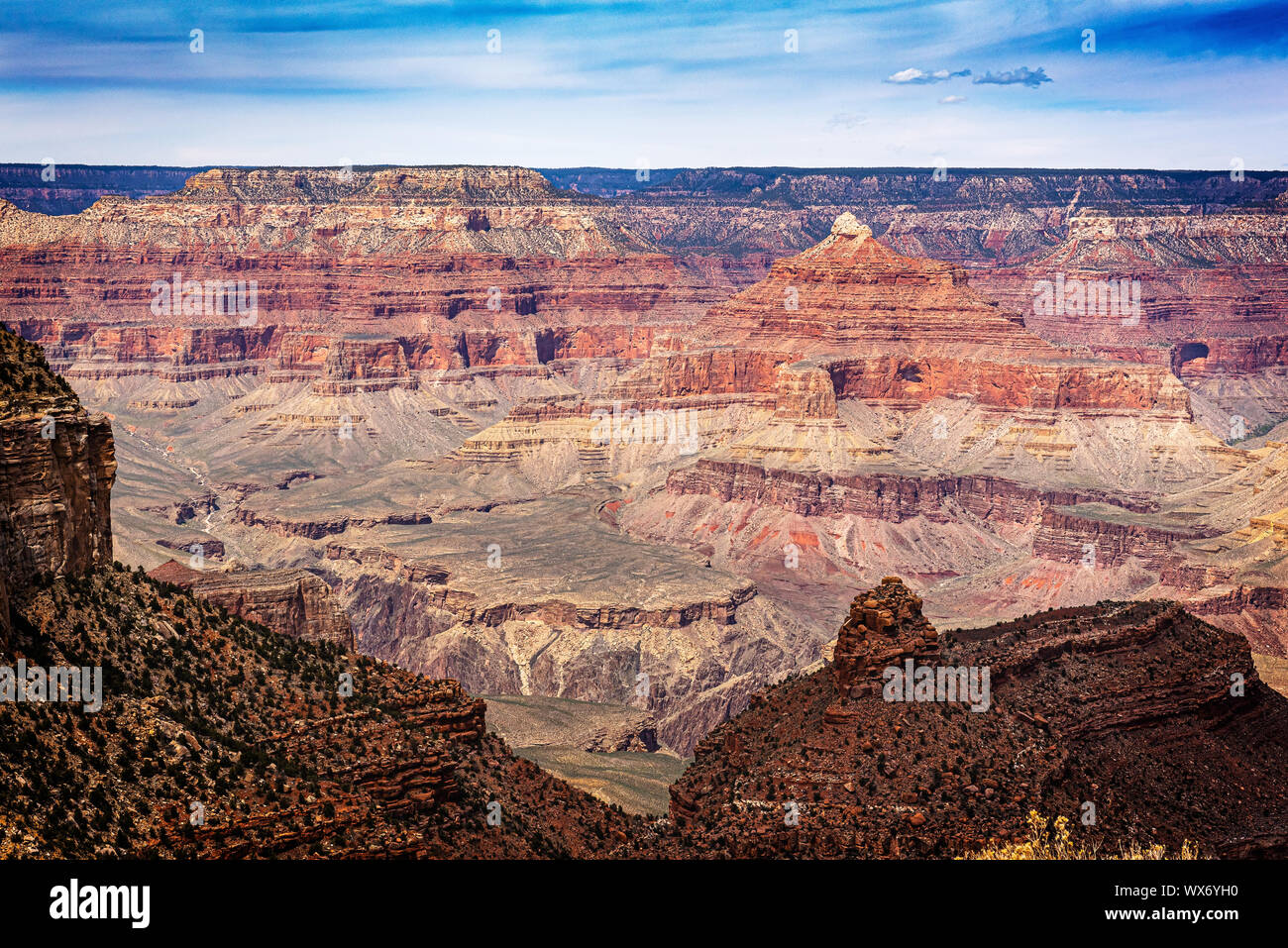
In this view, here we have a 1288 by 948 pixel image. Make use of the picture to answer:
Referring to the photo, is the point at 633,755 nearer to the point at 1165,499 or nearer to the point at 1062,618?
the point at 1062,618

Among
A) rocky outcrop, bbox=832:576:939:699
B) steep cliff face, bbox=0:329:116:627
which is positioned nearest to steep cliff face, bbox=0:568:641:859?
steep cliff face, bbox=0:329:116:627

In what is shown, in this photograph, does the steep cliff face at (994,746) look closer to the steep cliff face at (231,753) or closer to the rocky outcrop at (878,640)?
the rocky outcrop at (878,640)

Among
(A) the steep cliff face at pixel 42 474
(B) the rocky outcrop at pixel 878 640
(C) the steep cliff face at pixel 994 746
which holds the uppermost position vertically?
(A) the steep cliff face at pixel 42 474

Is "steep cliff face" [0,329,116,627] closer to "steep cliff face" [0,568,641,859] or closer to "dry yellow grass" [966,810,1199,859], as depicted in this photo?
"steep cliff face" [0,568,641,859]

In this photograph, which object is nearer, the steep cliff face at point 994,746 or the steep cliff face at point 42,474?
the steep cliff face at point 42,474

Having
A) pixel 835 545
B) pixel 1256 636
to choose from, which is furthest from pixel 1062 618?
pixel 835 545

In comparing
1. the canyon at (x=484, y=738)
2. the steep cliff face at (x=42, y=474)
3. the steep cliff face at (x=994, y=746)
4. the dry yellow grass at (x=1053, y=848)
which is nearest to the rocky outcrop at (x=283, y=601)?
the canyon at (x=484, y=738)

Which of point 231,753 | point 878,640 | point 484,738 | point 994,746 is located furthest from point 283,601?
point 994,746
